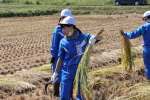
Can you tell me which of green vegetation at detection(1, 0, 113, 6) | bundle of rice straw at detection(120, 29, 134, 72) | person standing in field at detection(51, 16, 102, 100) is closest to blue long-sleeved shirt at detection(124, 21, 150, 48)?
bundle of rice straw at detection(120, 29, 134, 72)

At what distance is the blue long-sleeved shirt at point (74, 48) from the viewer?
3.82 m

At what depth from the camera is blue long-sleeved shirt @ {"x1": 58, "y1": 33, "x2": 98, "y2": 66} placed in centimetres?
382

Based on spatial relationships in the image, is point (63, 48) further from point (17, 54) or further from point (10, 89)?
point (17, 54)

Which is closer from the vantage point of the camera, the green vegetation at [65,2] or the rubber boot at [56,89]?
the rubber boot at [56,89]

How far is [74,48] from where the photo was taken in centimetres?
383

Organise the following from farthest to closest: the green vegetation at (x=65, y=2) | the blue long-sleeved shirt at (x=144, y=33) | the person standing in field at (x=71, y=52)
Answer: the green vegetation at (x=65, y=2)
the blue long-sleeved shirt at (x=144, y=33)
the person standing in field at (x=71, y=52)

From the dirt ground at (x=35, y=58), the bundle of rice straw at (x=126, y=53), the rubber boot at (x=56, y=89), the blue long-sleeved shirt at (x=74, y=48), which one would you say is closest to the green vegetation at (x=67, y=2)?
the dirt ground at (x=35, y=58)

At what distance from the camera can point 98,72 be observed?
5.82 meters

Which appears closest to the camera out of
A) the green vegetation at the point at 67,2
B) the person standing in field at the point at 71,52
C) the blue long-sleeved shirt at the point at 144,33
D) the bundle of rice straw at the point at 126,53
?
the person standing in field at the point at 71,52

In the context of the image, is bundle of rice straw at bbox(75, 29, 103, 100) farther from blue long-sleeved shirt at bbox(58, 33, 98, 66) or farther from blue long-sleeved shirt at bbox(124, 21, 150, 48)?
blue long-sleeved shirt at bbox(124, 21, 150, 48)

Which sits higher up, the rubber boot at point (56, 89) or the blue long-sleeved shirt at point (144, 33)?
the blue long-sleeved shirt at point (144, 33)

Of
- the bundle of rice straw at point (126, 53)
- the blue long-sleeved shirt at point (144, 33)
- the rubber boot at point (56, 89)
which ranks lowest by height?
the rubber boot at point (56, 89)

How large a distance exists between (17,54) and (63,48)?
5372 mm

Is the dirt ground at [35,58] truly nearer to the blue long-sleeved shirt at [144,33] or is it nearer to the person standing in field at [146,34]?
the person standing in field at [146,34]
